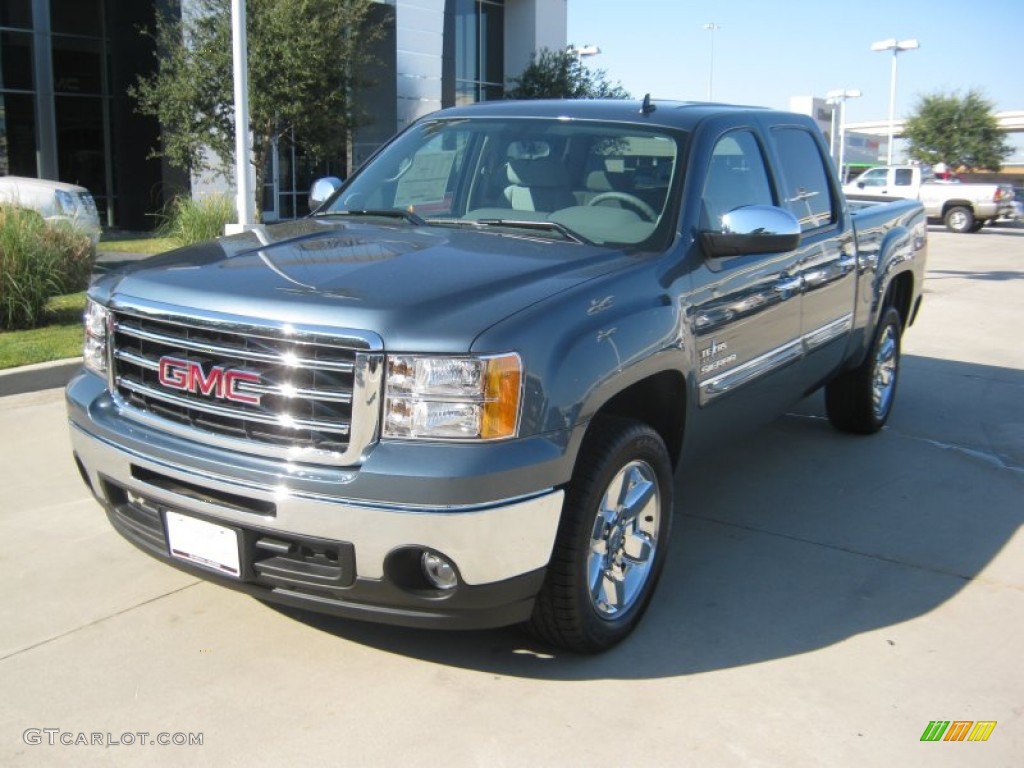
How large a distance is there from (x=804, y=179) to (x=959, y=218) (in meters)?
28.2

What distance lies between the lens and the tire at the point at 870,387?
21.1 ft

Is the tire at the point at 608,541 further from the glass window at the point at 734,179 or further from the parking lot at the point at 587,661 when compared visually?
the glass window at the point at 734,179

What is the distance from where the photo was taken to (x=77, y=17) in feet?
68.0

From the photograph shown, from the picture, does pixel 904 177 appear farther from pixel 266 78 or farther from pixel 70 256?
pixel 70 256

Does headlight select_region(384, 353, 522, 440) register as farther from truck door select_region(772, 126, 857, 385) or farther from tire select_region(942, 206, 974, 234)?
tire select_region(942, 206, 974, 234)

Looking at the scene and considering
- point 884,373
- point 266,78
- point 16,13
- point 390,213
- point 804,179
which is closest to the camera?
point 390,213

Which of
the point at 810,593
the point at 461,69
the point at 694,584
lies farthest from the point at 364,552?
the point at 461,69

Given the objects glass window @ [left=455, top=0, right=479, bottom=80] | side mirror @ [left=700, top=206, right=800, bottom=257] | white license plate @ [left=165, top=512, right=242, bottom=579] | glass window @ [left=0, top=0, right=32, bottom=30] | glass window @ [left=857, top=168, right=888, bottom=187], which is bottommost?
white license plate @ [left=165, top=512, right=242, bottom=579]

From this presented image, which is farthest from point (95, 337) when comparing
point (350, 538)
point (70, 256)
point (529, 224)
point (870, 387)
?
point (70, 256)

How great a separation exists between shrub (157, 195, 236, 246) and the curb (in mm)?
6687

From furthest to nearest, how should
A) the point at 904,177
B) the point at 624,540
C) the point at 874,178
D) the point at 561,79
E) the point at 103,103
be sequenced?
1. the point at 874,178
2. the point at 904,177
3. the point at 561,79
4. the point at 103,103
5. the point at 624,540

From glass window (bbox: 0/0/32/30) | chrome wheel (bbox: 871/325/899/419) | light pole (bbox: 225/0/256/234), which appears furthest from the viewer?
glass window (bbox: 0/0/32/30)

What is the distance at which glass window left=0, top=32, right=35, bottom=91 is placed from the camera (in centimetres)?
2003

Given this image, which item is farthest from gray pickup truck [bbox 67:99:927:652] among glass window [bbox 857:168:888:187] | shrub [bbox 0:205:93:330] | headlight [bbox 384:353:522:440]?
glass window [bbox 857:168:888:187]
